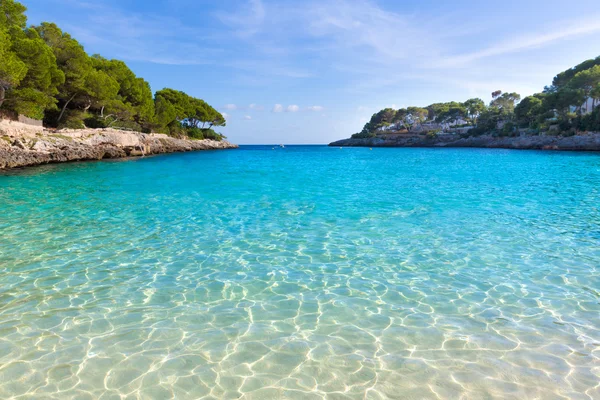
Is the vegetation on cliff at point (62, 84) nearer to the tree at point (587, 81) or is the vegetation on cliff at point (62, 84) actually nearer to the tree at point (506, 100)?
the tree at point (587, 81)

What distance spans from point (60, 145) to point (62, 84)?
30.0 feet

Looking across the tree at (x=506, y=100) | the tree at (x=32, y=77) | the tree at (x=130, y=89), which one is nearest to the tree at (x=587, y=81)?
the tree at (x=506, y=100)

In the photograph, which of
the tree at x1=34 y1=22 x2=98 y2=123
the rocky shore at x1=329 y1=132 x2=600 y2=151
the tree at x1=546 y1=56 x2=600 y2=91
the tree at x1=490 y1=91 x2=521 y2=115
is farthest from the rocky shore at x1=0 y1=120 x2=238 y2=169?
the tree at x1=490 y1=91 x2=521 y2=115

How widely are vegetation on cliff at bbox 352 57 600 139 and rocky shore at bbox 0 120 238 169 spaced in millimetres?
67329

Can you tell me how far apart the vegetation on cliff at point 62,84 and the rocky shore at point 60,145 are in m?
2.27

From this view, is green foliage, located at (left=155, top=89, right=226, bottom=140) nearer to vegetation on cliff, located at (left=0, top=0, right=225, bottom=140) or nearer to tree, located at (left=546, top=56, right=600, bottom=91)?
vegetation on cliff, located at (left=0, top=0, right=225, bottom=140)

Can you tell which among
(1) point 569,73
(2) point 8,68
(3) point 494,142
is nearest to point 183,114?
(2) point 8,68

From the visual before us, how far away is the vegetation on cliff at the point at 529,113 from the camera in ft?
198

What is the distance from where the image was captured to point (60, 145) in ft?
98.8

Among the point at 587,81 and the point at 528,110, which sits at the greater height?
the point at 587,81

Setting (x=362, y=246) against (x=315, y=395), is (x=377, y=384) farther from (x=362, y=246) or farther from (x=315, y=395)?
(x=362, y=246)

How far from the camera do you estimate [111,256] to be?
23.0 ft

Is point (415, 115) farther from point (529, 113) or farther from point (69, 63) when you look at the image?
point (69, 63)

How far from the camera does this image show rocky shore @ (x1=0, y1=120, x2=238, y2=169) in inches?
1007
